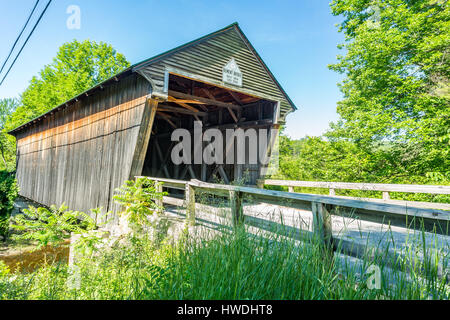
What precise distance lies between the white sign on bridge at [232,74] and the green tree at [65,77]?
21292 mm

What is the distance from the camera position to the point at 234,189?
2912 mm

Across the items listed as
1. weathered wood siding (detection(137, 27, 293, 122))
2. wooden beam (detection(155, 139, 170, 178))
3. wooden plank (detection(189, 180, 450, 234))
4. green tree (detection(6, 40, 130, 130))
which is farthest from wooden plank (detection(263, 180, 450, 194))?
green tree (detection(6, 40, 130, 130))

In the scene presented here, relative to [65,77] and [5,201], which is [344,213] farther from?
[65,77]

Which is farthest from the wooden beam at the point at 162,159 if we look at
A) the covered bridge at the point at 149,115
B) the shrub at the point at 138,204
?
the shrub at the point at 138,204

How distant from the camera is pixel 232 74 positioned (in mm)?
7098

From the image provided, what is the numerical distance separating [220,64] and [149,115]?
2776 millimetres

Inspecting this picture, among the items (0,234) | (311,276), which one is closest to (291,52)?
(311,276)

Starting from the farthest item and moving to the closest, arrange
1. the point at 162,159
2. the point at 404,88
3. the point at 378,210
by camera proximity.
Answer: the point at 162,159, the point at 404,88, the point at 378,210

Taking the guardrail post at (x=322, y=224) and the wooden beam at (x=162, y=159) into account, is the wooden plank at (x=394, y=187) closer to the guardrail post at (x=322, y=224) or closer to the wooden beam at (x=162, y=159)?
the guardrail post at (x=322, y=224)

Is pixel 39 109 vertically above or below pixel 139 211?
above

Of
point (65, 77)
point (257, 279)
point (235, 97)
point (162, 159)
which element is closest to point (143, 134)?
A: point (235, 97)

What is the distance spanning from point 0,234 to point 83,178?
3.88 m

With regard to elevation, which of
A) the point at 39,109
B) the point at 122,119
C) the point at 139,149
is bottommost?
the point at 139,149

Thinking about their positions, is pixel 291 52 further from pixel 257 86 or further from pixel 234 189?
pixel 234 189
